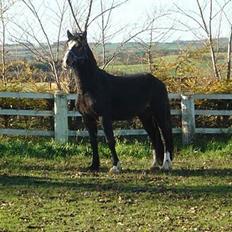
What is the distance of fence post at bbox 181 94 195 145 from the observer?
13.4 metres

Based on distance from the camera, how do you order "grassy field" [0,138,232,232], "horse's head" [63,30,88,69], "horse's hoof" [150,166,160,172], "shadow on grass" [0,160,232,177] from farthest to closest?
"horse's hoof" [150,166,160,172] < "shadow on grass" [0,160,232,177] < "horse's head" [63,30,88,69] < "grassy field" [0,138,232,232]

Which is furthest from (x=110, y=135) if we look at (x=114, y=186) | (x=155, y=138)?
(x=114, y=186)

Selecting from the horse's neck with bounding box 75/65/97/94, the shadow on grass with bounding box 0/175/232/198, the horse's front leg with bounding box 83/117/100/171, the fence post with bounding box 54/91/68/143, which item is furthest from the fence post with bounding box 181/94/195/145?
the shadow on grass with bounding box 0/175/232/198

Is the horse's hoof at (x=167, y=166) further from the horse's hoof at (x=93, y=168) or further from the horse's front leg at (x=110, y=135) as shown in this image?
the horse's hoof at (x=93, y=168)

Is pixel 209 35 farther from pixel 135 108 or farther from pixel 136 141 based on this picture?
pixel 135 108

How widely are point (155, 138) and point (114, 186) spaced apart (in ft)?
7.52

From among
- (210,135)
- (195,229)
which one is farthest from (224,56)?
(195,229)

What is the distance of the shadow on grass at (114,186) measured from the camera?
853cm

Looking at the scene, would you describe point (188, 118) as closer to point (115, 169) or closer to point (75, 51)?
point (115, 169)

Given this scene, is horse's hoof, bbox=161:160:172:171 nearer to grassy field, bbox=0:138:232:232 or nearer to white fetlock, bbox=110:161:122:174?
grassy field, bbox=0:138:232:232

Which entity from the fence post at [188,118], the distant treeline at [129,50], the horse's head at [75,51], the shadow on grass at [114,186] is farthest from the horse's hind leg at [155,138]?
the distant treeline at [129,50]

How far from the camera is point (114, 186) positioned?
29.1ft

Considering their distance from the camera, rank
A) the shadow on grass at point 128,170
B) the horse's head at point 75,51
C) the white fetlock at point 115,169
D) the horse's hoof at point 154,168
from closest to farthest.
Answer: the horse's head at point 75,51 < the white fetlock at point 115,169 < the shadow on grass at point 128,170 < the horse's hoof at point 154,168

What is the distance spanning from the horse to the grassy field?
465 mm
